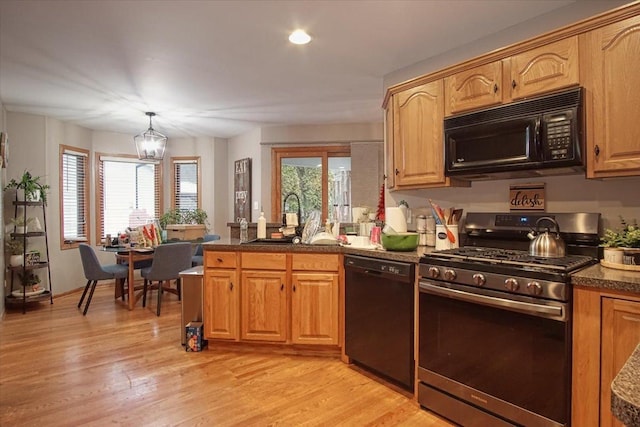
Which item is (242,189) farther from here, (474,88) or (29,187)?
(474,88)

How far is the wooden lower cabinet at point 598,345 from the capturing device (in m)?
1.50

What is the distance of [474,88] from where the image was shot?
2.33 metres

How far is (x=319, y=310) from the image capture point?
2803 mm

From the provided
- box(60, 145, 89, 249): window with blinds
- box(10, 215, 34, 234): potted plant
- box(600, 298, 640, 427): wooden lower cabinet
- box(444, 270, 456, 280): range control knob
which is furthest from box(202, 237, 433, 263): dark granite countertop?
box(60, 145, 89, 249): window with blinds

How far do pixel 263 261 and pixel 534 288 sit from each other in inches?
73.7

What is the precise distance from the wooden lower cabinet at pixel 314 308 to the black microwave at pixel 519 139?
1214 mm

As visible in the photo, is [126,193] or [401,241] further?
Answer: [126,193]

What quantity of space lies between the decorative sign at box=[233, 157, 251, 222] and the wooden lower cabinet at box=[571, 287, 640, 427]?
473 cm

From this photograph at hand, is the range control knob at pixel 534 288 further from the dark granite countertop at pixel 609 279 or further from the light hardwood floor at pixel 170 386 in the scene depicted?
the light hardwood floor at pixel 170 386

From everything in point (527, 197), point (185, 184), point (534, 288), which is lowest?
point (534, 288)

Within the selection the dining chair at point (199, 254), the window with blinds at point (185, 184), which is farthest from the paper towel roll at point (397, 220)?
the window with blinds at point (185, 184)

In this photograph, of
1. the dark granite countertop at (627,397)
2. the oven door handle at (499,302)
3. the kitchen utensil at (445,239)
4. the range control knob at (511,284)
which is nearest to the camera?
the dark granite countertop at (627,397)

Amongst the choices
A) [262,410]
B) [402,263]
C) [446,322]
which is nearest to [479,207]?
[402,263]

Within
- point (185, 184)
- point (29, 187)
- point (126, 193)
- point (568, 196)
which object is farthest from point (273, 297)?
point (126, 193)
